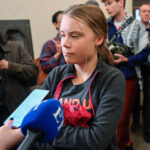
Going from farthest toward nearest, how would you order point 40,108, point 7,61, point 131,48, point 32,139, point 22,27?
point 22,27, point 131,48, point 7,61, point 40,108, point 32,139

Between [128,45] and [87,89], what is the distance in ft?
3.18

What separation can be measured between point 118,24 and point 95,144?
50.1 inches

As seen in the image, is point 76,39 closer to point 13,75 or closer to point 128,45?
point 13,75

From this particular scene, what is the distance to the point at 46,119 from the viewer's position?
1.79ft

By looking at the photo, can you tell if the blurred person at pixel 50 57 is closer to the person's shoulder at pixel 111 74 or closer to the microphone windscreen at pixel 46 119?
the person's shoulder at pixel 111 74

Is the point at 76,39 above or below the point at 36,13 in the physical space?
below

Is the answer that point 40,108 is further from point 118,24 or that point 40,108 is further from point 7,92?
point 118,24

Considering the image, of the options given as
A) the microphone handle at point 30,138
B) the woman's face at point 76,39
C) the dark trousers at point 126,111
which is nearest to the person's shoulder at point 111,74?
the woman's face at point 76,39

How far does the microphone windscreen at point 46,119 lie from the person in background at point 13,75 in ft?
2.57

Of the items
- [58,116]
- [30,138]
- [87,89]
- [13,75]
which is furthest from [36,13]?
[30,138]

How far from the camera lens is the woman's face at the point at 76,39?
745mm

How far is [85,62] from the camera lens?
2.73 feet

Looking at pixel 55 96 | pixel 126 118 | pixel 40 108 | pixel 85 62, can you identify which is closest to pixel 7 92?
pixel 55 96

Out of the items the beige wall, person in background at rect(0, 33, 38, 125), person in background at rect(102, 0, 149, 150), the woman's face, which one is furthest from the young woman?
the beige wall
